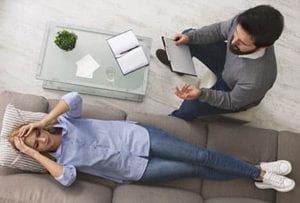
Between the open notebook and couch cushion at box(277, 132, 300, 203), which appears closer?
couch cushion at box(277, 132, 300, 203)

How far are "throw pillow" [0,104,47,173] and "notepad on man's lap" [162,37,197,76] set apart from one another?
2.61 feet

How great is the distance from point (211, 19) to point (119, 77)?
839 mm

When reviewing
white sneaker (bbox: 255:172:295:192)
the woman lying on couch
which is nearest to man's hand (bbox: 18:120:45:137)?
the woman lying on couch

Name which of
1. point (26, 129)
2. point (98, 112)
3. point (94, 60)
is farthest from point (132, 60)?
point (26, 129)

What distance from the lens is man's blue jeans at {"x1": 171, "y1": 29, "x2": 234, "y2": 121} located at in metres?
2.40

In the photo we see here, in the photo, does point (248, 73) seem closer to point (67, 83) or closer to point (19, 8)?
point (67, 83)

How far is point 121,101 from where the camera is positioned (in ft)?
9.14

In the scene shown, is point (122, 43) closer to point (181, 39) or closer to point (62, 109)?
point (181, 39)

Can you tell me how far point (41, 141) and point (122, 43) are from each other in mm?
783

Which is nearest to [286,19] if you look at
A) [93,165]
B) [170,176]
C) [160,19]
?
[160,19]

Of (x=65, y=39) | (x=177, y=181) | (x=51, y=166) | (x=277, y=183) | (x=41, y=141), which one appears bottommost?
(x=277, y=183)

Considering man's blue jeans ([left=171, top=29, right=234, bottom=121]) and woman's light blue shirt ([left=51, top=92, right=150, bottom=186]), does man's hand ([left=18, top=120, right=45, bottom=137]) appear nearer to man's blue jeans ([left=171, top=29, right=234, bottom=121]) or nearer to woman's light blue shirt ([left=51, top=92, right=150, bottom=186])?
woman's light blue shirt ([left=51, top=92, right=150, bottom=186])

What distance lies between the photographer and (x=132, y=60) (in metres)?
2.59

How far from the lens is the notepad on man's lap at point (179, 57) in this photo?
2527mm
